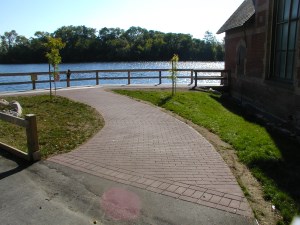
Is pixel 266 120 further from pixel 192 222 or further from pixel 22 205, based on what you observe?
pixel 22 205

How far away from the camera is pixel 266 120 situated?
11852 millimetres

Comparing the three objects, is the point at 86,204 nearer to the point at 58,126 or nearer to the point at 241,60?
the point at 58,126

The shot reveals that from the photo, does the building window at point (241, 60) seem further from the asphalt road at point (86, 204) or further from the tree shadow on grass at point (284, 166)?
the asphalt road at point (86, 204)

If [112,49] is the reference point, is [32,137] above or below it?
below

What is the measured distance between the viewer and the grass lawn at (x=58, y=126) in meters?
7.88

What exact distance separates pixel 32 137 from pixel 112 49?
3528 inches

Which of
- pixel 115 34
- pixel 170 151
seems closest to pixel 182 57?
pixel 115 34

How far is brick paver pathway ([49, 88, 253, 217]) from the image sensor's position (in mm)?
5066

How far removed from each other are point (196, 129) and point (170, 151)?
229cm

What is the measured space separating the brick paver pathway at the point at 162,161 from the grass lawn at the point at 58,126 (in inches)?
16.0

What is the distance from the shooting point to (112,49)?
93750 mm

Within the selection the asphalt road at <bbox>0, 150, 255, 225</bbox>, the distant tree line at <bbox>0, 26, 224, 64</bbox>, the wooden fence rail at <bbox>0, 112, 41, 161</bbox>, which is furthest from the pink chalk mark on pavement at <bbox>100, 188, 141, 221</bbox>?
the distant tree line at <bbox>0, 26, 224, 64</bbox>

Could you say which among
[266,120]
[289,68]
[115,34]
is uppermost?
[115,34]

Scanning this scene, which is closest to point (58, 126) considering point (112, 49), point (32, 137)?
point (32, 137)
